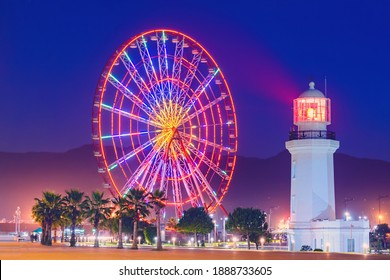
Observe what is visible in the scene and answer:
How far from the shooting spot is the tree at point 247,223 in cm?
8650

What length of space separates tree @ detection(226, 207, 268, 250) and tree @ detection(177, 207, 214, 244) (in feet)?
20.2

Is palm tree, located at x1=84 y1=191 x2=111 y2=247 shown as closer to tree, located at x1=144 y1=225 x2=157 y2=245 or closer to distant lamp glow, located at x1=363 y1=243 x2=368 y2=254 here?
tree, located at x1=144 y1=225 x2=157 y2=245

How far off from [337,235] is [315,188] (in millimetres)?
4037

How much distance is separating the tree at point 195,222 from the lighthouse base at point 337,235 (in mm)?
27259

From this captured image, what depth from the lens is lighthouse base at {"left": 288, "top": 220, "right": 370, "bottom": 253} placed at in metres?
67.4

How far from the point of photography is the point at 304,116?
70750 mm

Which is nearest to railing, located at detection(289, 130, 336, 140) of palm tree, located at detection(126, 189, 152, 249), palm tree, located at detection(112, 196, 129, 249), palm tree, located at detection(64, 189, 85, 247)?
palm tree, located at detection(126, 189, 152, 249)

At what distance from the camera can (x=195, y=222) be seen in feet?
315

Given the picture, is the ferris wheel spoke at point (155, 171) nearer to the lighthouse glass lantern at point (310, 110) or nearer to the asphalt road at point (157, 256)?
the lighthouse glass lantern at point (310, 110)

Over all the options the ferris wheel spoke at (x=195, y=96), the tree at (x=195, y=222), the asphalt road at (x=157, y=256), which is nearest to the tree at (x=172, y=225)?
the tree at (x=195, y=222)

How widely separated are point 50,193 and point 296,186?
2734 cm
